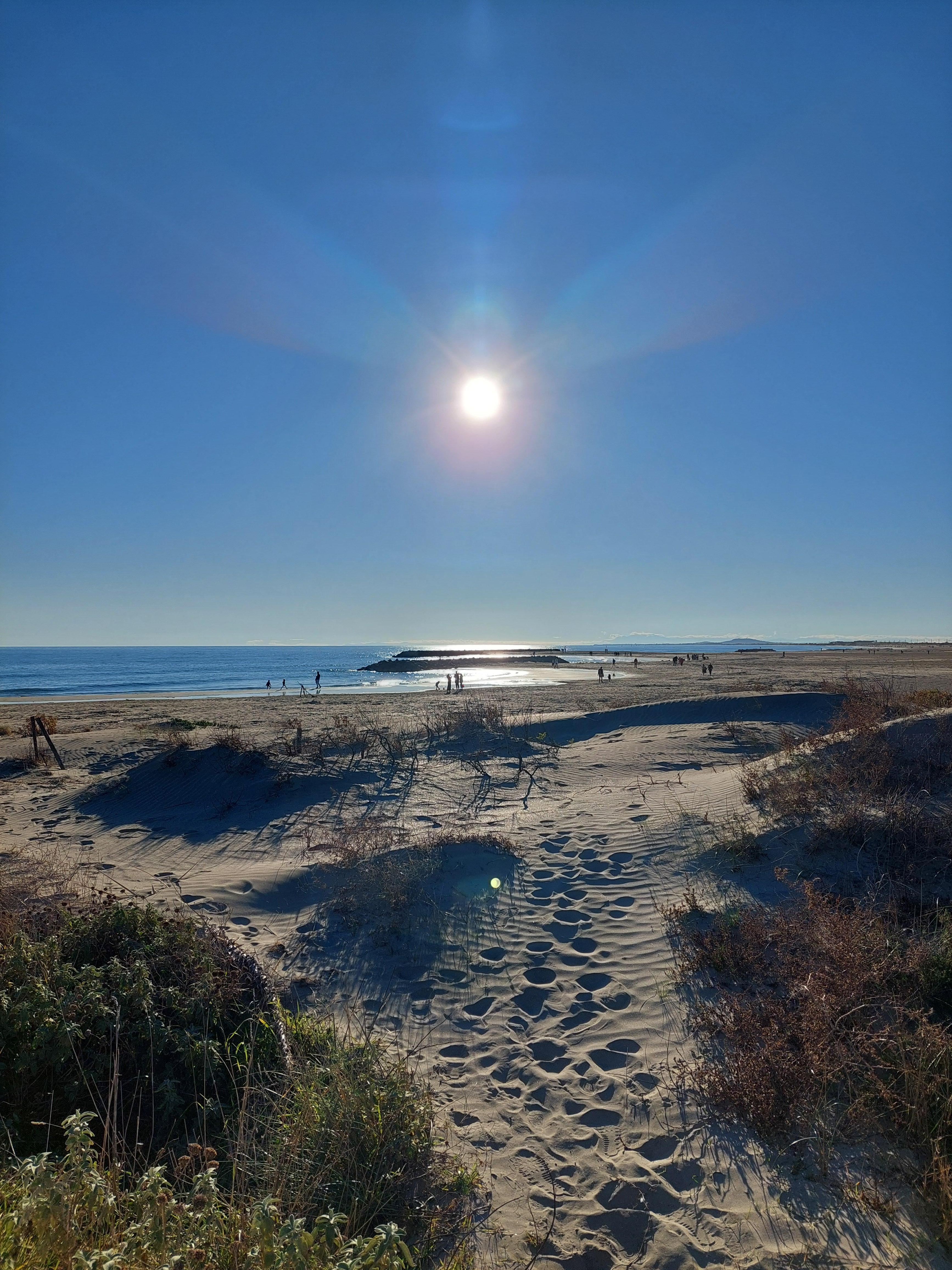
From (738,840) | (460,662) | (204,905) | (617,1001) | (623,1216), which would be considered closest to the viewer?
(623,1216)

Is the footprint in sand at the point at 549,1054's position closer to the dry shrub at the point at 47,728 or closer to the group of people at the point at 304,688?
the dry shrub at the point at 47,728

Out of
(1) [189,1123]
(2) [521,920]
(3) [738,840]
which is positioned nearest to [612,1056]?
(2) [521,920]

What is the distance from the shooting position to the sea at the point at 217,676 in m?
51.9

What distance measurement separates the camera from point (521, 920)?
6.76 m

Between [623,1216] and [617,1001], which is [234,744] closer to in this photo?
[617,1001]

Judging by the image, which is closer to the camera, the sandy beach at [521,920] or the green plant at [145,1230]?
the green plant at [145,1230]

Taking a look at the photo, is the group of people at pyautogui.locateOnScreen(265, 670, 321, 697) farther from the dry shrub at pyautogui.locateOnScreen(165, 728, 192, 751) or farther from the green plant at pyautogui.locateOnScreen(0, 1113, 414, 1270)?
the green plant at pyautogui.locateOnScreen(0, 1113, 414, 1270)

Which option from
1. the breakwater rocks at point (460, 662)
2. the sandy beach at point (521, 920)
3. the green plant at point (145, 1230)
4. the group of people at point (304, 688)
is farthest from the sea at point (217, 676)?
the green plant at point (145, 1230)

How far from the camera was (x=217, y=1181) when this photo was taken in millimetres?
3260

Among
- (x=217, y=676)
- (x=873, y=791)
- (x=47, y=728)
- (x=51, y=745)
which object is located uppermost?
(x=873, y=791)

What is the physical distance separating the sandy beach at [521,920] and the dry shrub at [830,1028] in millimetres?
248

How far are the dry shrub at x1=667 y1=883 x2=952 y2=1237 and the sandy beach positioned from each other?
248 mm

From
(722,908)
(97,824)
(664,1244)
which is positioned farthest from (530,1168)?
(97,824)

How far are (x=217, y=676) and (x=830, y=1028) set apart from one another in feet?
258
